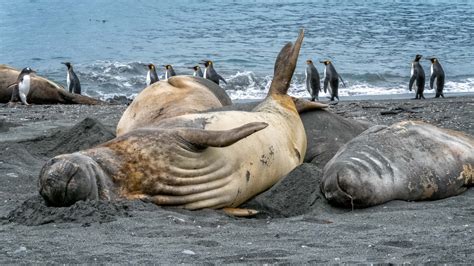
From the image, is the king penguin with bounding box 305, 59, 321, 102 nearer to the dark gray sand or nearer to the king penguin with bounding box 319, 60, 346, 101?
the king penguin with bounding box 319, 60, 346, 101

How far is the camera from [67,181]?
16.2ft

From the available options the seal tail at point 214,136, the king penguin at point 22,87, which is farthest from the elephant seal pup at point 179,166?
the king penguin at point 22,87

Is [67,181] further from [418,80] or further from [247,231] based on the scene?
[418,80]

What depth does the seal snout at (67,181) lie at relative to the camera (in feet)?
16.1

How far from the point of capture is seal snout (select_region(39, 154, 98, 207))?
491cm

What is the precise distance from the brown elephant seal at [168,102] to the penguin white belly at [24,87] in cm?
770

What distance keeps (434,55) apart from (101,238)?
1011 inches

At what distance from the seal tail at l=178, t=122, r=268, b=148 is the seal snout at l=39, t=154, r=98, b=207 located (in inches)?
28.3

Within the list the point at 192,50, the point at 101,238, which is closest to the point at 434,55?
the point at 192,50

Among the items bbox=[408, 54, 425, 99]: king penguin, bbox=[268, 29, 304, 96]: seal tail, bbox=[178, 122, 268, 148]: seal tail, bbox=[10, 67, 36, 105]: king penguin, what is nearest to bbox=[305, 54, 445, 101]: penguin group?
bbox=[408, 54, 425, 99]: king penguin

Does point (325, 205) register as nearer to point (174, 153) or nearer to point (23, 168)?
point (174, 153)

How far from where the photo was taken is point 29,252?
4.12m

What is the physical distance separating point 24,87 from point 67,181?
1121cm

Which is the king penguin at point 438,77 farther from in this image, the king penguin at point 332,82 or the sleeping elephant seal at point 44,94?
the sleeping elephant seal at point 44,94
